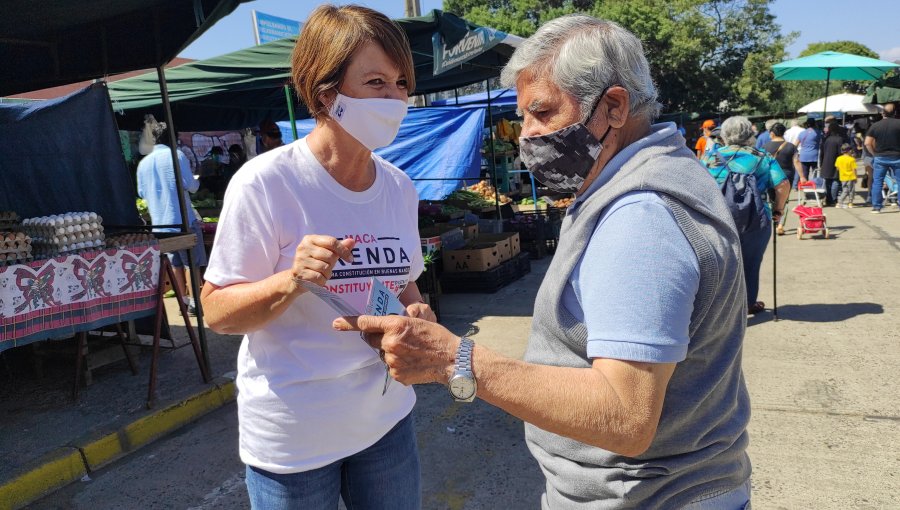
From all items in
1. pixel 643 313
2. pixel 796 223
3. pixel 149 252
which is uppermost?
pixel 643 313

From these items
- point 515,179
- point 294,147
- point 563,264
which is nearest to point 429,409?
point 294,147

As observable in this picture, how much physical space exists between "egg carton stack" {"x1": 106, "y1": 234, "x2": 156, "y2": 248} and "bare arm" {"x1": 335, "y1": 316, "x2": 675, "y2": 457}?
3.95 metres

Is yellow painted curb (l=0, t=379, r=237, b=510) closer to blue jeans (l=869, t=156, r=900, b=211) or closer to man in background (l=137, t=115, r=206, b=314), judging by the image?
man in background (l=137, t=115, r=206, b=314)

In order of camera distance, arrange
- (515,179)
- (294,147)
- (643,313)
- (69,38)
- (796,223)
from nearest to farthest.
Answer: (643,313)
(294,147)
(69,38)
(796,223)
(515,179)

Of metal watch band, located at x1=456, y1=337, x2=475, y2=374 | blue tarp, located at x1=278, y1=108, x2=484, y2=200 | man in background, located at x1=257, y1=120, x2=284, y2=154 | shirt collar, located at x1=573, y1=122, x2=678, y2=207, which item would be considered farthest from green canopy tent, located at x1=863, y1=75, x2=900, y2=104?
metal watch band, located at x1=456, y1=337, x2=475, y2=374

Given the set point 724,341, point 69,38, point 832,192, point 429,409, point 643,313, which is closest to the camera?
point 643,313

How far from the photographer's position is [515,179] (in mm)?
17625

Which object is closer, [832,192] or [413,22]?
[413,22]

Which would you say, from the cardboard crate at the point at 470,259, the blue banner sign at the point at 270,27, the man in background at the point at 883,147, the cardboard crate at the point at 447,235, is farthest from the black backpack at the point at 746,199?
the blue banner sign at the point at 270,27

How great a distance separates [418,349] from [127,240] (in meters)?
4.10

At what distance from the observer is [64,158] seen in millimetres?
5273

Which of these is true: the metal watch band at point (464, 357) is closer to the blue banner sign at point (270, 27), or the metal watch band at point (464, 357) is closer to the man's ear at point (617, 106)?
the man's ear at point (617, 106)

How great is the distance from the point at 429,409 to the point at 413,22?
3.83 metres

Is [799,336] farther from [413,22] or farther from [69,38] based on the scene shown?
[69,38]
